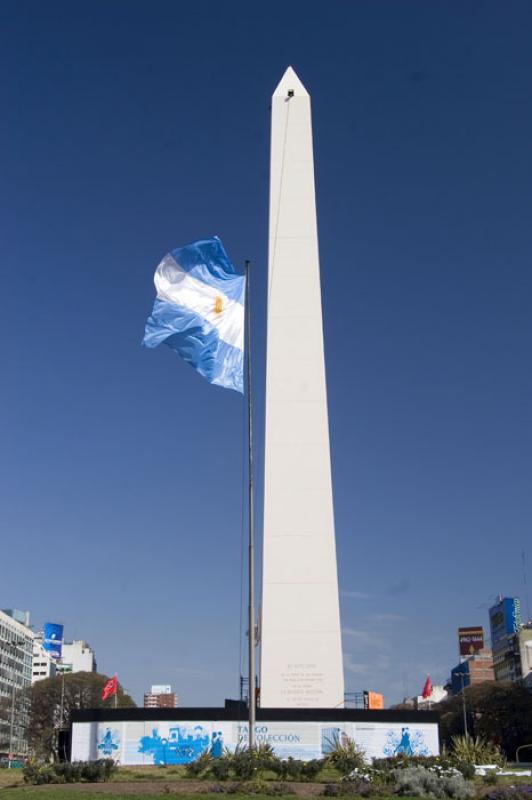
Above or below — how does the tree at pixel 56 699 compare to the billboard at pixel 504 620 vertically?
below

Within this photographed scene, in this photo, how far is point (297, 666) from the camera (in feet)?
88.0

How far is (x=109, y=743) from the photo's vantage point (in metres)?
24.4

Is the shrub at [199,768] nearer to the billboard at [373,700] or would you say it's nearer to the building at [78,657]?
the billboard at [373,700]

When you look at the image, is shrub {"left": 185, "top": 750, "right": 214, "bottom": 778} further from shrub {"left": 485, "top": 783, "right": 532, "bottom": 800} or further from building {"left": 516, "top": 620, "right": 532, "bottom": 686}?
building {"left": 516, "top": 620, "right": 532, "bottom": 686}

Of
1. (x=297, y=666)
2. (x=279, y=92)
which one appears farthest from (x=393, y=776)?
(x=279, y=92)

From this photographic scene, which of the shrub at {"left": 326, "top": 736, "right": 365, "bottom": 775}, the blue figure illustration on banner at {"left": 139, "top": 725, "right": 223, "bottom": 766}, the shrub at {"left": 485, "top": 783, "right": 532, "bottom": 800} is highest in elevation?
the blue figure illustration on banner at {"left": 139, "top": 725, "right": 223, "bottom": 766}

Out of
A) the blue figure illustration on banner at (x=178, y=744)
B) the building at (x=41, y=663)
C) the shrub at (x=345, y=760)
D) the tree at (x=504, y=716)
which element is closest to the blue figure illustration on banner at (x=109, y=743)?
the blue figure illustration on banner at (x=178, y=744)

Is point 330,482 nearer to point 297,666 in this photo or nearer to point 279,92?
point 297,666

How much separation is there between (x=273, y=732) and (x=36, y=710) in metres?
63.8

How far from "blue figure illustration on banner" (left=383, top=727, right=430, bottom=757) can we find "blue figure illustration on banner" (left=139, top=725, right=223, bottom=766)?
4.38 metres

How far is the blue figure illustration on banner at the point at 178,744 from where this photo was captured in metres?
24.2

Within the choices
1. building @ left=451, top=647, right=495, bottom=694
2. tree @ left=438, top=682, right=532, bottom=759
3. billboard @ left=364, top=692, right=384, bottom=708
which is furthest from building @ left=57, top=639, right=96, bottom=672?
billboard @ left=364, top=692, right=384, bottom=708

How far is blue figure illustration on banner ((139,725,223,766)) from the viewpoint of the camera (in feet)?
79.5

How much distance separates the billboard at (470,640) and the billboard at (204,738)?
105m
